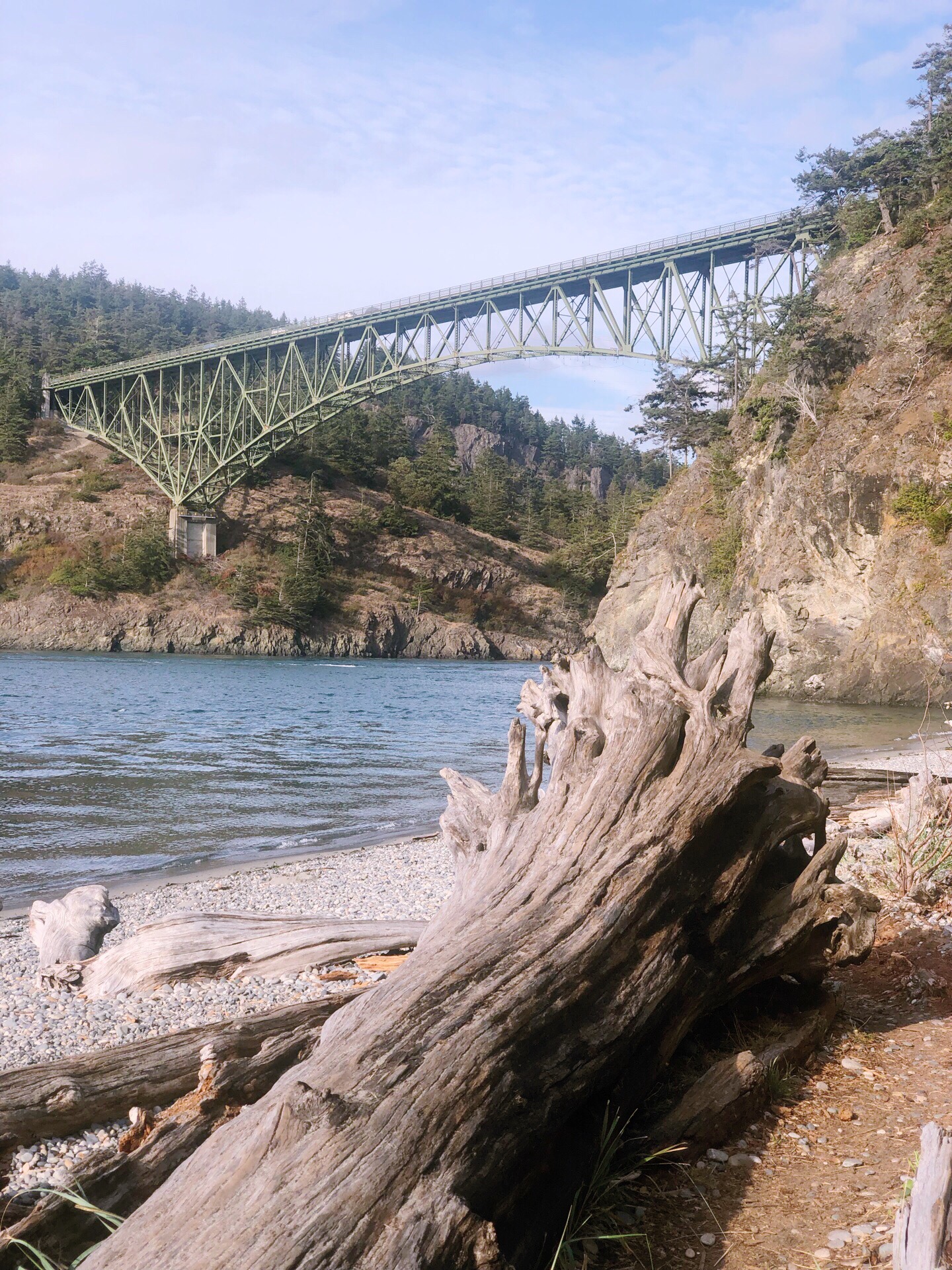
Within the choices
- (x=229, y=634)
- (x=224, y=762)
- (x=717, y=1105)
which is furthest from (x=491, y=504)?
(x=717, y=1105)

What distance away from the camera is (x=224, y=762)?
53.4ft

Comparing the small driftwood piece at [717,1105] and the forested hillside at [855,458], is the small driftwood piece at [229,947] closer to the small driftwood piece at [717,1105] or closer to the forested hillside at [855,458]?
the small driftwood piece at [717,1105]

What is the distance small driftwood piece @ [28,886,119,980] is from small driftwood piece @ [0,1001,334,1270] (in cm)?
237

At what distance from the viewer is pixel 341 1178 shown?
2.33 m

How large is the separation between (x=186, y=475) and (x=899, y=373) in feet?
164

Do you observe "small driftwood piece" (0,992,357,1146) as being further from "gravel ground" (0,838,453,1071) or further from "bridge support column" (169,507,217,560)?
"bridge support column" (169,507,217,560)

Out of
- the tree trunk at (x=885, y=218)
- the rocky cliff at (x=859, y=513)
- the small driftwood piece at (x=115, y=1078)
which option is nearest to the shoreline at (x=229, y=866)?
the small driftwood piece at (x=115, y=1078)

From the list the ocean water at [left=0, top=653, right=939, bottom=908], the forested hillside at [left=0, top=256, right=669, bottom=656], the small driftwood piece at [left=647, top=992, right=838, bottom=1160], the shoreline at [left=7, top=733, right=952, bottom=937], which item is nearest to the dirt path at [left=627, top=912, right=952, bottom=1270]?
the small driftwood piece at [left=647, top=992, right=838, bottom=1160]

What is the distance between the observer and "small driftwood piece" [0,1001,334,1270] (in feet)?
8.35

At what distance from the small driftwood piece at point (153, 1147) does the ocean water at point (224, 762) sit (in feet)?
17.6

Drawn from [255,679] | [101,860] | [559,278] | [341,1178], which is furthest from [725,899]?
[559,278]

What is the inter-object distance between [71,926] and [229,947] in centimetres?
138

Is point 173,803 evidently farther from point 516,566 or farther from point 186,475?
point 516,566

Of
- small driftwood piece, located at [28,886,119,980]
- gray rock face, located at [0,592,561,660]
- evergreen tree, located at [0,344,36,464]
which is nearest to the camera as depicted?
small driftwood piece, located at [28,886,119,980]
